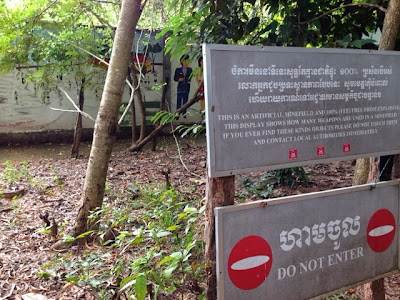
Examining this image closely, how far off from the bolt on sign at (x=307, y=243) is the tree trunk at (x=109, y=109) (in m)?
2.10

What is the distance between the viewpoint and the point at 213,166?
70.9 inches

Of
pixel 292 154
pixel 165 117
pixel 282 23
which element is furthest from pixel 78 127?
pixel 292 154

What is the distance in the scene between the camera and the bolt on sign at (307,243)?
75.0 inches

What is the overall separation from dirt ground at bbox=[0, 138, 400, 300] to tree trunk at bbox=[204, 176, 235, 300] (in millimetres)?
1111

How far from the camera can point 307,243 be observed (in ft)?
6.90

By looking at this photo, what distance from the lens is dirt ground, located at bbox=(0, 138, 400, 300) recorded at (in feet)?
10.1

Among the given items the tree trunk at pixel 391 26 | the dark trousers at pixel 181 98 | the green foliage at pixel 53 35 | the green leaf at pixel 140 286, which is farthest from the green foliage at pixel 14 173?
the tree trunk at pixel 391 26

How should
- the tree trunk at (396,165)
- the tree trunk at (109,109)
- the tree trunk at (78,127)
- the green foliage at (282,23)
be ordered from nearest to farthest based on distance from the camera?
the tree trunk at (396,165), the green foliage at (282,23), the tree trunk at (109,109), the tree trunk at (78,127)

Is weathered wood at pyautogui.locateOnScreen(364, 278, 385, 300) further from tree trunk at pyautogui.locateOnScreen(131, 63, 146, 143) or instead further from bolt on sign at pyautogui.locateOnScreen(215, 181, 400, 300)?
tree trunk at pyautogui.locateOnScreen(131, 63, 146, 143)

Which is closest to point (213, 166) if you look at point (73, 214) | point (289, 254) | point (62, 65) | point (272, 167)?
point (272, 167)

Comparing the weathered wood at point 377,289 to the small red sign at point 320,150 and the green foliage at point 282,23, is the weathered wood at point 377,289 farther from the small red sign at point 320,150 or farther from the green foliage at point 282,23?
the green foliage at point 282,23

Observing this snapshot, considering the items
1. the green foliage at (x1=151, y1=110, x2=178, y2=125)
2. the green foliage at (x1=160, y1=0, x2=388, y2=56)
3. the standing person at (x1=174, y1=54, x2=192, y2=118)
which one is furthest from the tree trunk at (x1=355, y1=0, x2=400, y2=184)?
the standing person at (x1=174, y1=54, x2=192, y2=118)

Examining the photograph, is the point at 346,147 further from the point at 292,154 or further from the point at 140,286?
the point at 140,286

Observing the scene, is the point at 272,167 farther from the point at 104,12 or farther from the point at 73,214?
the point at 104,12
